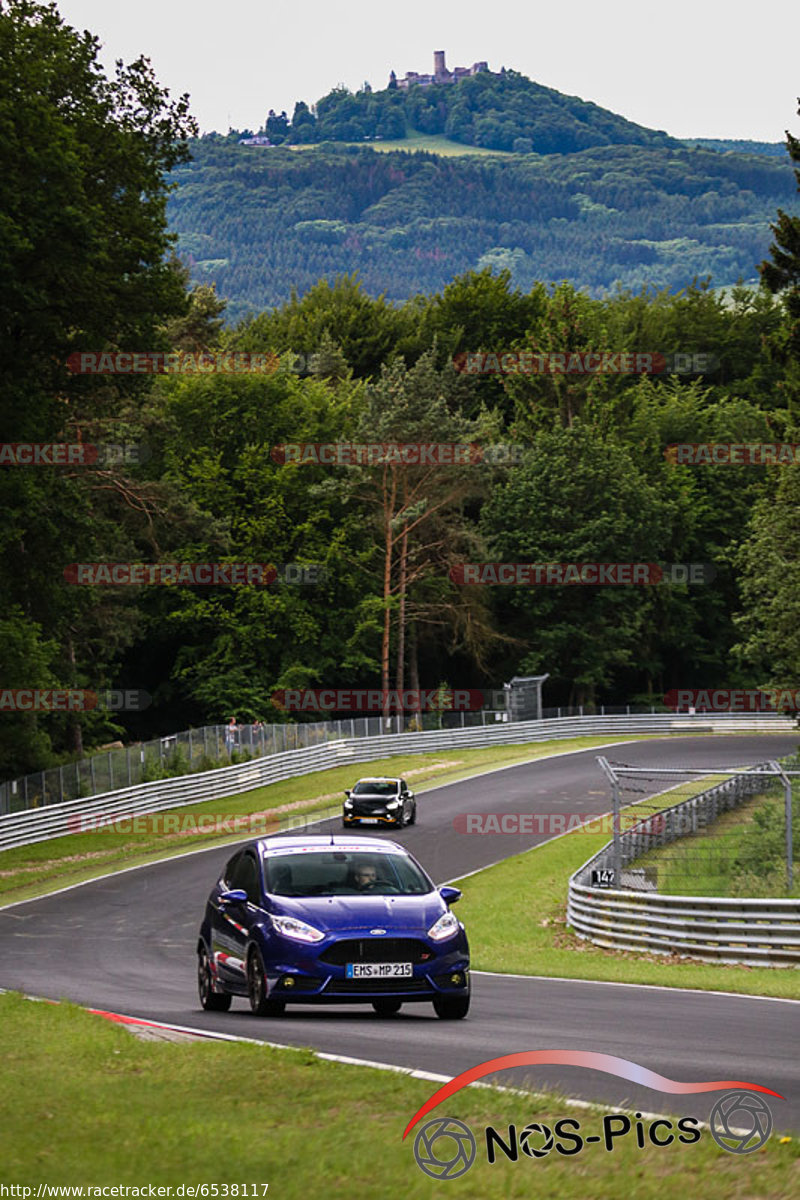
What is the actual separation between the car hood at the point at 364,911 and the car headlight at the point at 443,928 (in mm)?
45

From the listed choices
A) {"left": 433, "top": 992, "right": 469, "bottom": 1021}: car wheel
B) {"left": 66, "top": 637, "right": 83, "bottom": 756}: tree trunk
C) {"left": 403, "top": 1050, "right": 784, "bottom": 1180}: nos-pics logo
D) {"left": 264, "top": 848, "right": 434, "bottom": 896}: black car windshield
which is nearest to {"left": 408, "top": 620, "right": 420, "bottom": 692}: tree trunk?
{"left": 66, "top": 637, "right": 83, "bottom": 756}: tree trunk

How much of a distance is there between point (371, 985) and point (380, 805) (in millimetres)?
31178

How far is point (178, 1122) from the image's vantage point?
7.49m

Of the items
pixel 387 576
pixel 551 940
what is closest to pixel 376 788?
pixel 551 940

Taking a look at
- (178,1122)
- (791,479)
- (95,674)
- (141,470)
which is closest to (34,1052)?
(178,1122)

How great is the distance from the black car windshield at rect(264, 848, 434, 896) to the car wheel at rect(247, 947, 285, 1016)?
61 cm

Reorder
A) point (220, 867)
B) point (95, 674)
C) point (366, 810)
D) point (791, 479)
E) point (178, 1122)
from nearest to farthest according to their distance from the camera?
point (178, 1122) → point (220, 867) → point (366, 810) → point (791, 479) → point (95, 674)

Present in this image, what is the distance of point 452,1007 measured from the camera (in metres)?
12.9

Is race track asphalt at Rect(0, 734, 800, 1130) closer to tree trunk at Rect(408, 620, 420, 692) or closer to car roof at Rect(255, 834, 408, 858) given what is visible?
car roof at Rect(255, 834, 408, 858)

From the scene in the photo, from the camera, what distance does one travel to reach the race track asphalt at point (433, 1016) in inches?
364

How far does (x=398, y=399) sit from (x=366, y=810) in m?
35.2

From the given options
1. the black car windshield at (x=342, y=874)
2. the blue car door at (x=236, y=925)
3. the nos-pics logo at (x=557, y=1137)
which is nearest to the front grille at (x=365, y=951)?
the black car windshield at (x=342, y=874)

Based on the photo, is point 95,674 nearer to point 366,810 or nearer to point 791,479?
point 366,810

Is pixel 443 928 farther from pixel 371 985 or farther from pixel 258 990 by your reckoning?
pixel 258 990
